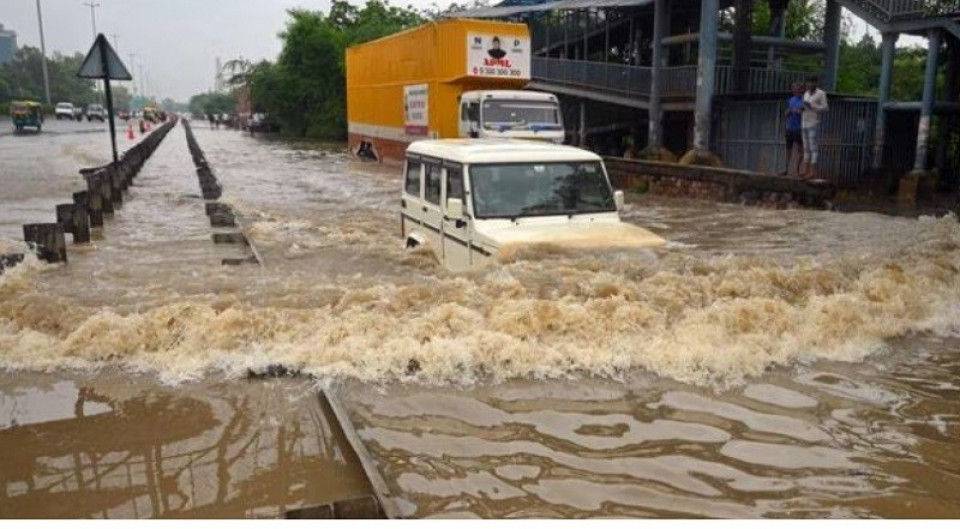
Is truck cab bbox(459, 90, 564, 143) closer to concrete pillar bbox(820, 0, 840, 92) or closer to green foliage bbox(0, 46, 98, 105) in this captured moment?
concrete pillar bbox(820, 0, 840, 92)

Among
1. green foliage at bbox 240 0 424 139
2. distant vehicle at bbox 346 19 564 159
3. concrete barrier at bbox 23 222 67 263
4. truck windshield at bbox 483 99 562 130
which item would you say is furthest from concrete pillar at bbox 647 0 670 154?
green foliage at bbox 240 0 424 139

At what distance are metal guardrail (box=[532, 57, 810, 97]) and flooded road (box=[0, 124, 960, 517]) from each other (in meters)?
12.3

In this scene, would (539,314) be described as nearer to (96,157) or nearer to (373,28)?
(96,157)

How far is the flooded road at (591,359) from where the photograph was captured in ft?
11.9

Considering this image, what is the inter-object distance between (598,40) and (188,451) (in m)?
30.9

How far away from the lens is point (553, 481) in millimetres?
3627

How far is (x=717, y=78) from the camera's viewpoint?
1967 cm

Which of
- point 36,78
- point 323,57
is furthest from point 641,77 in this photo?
point 36,78

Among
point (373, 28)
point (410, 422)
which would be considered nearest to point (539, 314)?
point (410, 422)

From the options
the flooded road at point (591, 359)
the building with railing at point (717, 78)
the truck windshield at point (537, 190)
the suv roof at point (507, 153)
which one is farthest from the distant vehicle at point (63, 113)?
the truck windshield at point (537, 190)

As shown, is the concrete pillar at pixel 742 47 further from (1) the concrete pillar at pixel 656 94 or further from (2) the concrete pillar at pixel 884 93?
(2) the concrete pillar at pixel 884 93

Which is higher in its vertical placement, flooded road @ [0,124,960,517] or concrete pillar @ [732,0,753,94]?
concrete pillar @ [732,0,753,94]

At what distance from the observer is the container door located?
7133mm

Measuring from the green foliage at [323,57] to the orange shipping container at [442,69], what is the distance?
83.6ft
